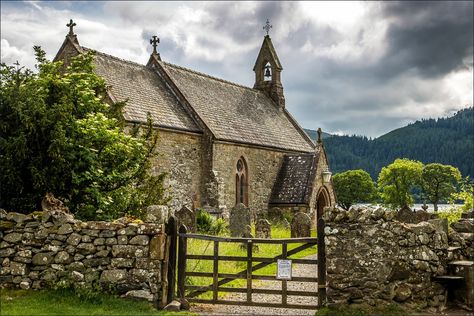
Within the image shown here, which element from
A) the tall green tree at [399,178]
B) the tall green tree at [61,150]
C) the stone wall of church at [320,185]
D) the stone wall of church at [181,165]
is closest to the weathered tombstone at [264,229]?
the stone wall of church at [181,165]

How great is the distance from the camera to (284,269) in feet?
34.6

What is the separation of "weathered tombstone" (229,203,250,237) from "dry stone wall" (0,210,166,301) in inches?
385

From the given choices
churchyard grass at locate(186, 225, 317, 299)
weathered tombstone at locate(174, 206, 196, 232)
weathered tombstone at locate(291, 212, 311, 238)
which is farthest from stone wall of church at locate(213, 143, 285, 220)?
churchyard grass at locate(186, 225, 317, 299)

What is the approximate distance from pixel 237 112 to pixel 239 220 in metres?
12.9

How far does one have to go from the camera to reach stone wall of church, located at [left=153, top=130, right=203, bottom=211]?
945 inches

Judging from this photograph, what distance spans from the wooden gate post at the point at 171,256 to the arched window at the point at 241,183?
1742cm

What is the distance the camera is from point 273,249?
61.0 ft

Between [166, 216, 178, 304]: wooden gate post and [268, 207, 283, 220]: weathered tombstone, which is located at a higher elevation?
[268, 207, 283, 220]: weathered tombstone

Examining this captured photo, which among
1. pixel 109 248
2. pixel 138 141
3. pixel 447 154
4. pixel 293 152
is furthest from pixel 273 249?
pixel 447 154

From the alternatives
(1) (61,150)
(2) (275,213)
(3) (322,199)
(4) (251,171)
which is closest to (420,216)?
(2) (275,213)

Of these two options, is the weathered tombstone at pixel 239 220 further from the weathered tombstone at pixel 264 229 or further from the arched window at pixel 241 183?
the arched window at pixel 241 183

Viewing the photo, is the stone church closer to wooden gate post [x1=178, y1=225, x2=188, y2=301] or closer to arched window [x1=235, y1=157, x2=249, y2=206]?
arched window [x1=235, y1=157, x2=249, y2=206]

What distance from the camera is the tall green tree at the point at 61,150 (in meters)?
12.2

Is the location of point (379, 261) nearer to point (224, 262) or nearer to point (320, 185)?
point (224, 262)
